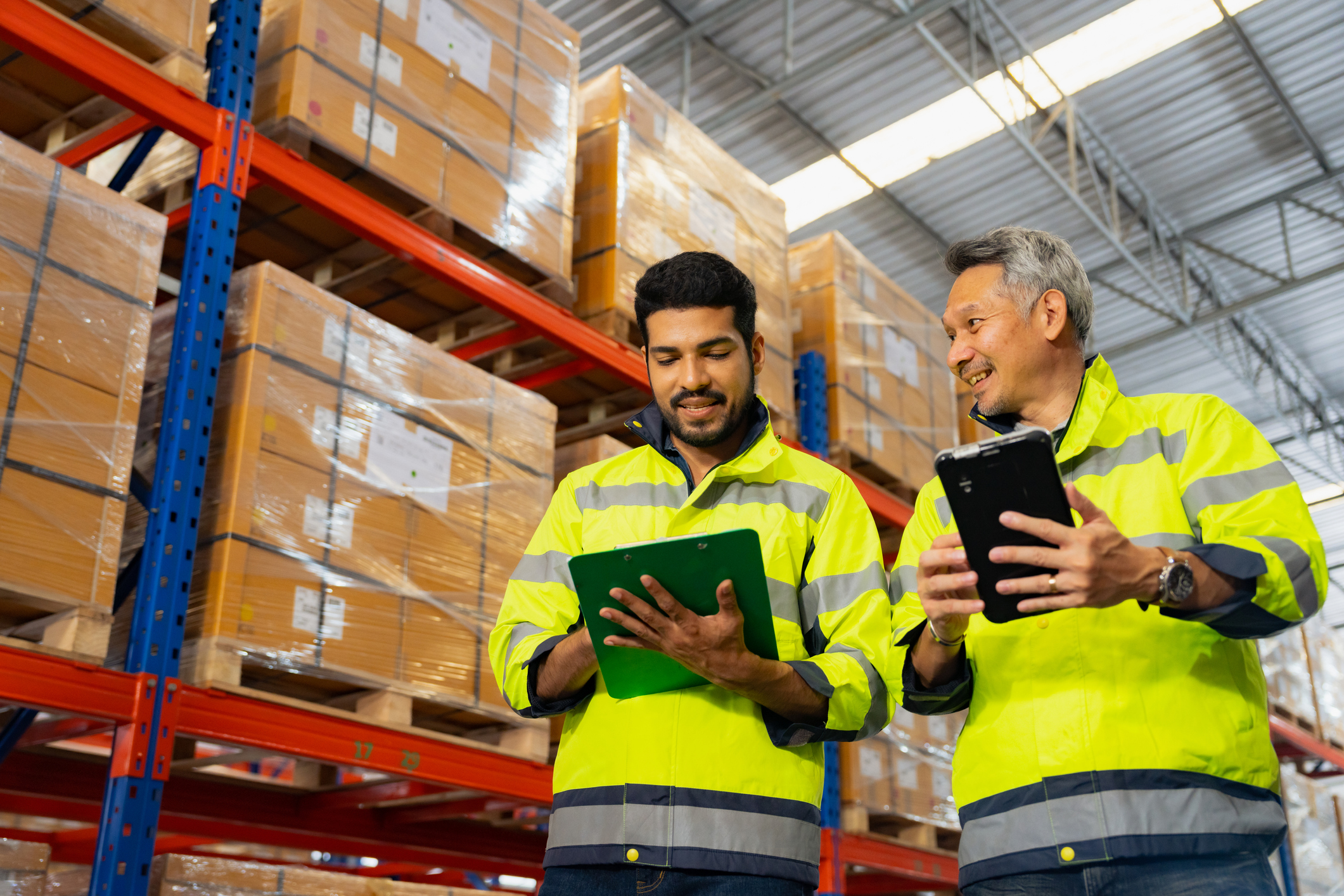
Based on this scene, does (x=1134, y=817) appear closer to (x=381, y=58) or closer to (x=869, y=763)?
(x=381, y=58)

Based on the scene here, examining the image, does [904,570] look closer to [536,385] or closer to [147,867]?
[147,867]

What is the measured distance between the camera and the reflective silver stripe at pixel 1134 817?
5.22ft

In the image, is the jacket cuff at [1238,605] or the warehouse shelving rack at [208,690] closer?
the jacket cuff at [1238,605]

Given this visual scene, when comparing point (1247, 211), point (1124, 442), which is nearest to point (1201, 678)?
point (1124, 442)

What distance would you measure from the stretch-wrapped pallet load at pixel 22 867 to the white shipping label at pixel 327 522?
111cm

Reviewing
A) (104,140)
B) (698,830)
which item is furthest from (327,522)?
(698,830)

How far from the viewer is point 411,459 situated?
155 inches

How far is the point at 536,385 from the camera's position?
5285mm

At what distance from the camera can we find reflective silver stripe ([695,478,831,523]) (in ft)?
6.90

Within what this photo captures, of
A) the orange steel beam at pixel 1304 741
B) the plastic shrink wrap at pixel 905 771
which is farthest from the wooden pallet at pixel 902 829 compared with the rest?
the orange steel beam at pixel 1304 741

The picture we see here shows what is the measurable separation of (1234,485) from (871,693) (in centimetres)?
66

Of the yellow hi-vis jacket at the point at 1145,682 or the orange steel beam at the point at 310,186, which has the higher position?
the orange steel beam at the point at 310,186

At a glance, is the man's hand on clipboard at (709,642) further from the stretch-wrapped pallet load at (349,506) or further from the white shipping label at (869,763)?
the white shipping label at (869,763)

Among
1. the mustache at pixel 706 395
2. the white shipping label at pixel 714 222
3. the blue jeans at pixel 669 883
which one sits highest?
the white shipping label at pixel 714 222
